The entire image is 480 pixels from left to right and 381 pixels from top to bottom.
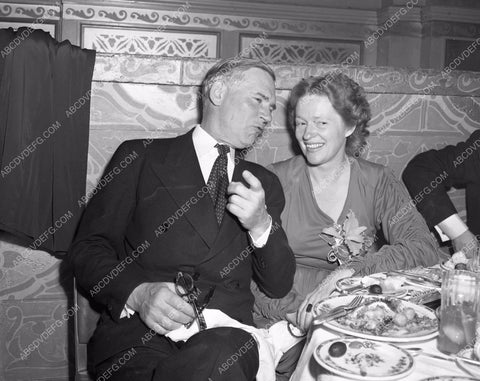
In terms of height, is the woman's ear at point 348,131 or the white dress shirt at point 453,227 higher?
the woman's ear at point 348,131

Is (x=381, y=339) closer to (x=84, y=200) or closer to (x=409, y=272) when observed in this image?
(x=409, y=272)

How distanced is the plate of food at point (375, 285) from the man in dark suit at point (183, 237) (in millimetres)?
279

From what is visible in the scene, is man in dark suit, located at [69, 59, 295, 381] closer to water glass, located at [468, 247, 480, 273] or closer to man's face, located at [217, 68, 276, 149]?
man's face, located at [217, 68, 276, 149]

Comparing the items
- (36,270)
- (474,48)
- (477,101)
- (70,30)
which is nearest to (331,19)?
(474,48)

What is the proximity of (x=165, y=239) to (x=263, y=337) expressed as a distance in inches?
17.5

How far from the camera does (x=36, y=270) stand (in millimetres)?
2551

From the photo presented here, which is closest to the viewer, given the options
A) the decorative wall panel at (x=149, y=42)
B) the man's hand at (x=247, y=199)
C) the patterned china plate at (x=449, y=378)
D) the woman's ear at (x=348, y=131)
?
the patterned china plate at (x=449, y=378)

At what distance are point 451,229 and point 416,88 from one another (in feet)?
2.65

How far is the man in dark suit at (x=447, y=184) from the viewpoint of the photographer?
8.07 feet

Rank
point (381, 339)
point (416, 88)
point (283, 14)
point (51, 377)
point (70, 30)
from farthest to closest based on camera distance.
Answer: point (283, 14)
point (70, 30)
point (416, 88)
point (51, 377)
point (381, 339)

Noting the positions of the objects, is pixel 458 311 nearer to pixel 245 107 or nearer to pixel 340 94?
pixel 245 107

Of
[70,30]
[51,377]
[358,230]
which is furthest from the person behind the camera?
[70,30]

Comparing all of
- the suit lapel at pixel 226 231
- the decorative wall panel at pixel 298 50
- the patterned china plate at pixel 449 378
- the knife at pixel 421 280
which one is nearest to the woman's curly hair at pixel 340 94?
the suit lapel at pixel 226 231

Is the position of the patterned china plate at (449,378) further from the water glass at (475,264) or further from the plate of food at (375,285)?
the water glass at (475,264)
